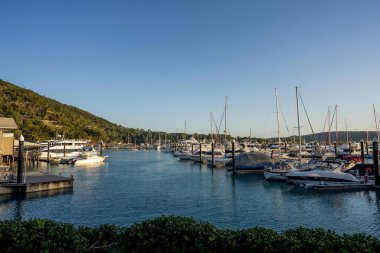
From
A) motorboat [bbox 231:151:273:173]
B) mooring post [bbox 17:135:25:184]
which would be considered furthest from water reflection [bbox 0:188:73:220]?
motorboat [bbox 231:151:273:173]

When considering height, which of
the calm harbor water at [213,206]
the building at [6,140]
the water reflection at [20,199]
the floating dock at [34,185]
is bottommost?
the calm harbor water at [213,206]

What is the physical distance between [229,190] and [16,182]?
28.2m

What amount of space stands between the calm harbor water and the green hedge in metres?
15.9

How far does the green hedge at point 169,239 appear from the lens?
9.05m

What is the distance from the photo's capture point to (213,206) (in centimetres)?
3325

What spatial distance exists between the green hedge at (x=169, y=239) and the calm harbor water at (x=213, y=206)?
625 inches

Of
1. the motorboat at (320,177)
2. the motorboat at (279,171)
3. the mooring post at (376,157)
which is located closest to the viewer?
the mooring post at (376,157)

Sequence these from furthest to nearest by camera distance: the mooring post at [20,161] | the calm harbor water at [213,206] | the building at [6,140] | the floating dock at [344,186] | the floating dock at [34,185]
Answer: the building at [6,140]
the floating dock at [344,186]
the floating dock at [34,185]
the mooring post at [20,161]
the calm harbor water at [213,206]

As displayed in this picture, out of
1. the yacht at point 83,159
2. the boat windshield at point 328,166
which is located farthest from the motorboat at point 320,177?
the yacht at point 83,159

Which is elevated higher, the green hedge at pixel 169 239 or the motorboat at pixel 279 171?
the green hedge at pixel 169 239

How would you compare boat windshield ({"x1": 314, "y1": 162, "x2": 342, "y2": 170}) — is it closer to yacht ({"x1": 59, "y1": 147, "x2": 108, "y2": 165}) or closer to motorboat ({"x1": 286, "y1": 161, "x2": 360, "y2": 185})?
motorboat ({"x1": 286, "y1": 161, "x2": 360, "y2": 185})

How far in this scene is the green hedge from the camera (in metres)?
9.05

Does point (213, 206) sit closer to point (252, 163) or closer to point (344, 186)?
point (344, 186)

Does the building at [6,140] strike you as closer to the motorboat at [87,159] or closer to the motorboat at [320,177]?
the motorboat at [87,159]
